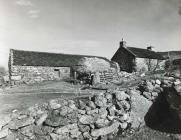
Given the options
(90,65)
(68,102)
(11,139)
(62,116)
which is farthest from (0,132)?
(90,65)

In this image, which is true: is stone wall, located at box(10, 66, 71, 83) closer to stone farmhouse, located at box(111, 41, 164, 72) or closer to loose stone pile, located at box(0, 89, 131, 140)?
stone farmhouse, located at box(111, 41, 164, 72)

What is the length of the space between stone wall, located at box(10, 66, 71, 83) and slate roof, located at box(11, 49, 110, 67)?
62 centimetres

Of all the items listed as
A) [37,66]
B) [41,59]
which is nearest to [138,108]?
[37,66]

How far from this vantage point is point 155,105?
865 centimetres

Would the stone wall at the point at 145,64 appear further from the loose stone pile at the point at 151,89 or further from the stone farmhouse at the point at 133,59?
the loose stone pile at the point at 151,89

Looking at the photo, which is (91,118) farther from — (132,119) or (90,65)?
(90,65)

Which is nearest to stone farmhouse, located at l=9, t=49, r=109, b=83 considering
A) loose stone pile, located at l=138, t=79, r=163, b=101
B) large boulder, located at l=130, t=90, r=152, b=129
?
loose stone pile, located at l=138, t=79, r=163, b=101

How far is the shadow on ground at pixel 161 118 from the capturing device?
25.1 feet

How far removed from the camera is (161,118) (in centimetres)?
855

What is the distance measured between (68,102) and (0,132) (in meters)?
2.68

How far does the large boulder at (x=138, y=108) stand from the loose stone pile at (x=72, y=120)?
210 millimetres

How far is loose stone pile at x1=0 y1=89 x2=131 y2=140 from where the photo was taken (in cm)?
677

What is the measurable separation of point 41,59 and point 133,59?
16002 millimetres

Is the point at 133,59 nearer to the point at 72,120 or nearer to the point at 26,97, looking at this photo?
the point at 26,97
